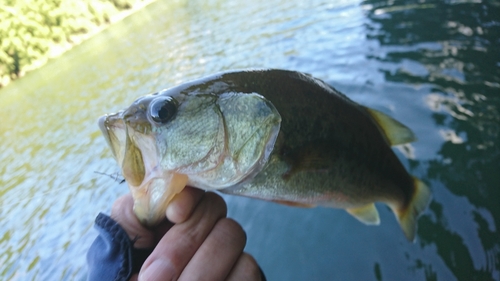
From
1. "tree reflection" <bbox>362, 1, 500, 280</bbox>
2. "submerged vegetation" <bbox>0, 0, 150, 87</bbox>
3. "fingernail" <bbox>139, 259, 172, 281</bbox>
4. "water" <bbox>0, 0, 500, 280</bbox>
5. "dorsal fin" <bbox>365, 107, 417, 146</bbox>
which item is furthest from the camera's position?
"submerged vegetation" <bbox>0, 0, 150, 87</bbox>

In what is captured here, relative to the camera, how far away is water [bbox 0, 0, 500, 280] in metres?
3.63

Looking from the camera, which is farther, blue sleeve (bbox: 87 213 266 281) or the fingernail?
blue sleeve (bbox: 87 213 266 281)

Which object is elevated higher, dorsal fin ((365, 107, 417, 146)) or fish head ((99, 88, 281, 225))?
fish head ((99, 88, 281, 225))

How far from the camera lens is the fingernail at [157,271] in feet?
4.64

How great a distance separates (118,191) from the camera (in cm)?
678

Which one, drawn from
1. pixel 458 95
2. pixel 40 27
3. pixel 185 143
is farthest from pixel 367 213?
pixel 40 27

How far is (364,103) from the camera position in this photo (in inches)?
240

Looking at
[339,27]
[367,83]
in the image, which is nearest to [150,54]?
[339,27]

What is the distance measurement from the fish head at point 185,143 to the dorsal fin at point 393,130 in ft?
2.95

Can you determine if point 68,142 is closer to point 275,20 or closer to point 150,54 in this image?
point 150,54

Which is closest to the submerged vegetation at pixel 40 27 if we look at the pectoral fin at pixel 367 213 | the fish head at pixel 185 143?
the fish head at pixel 185 143

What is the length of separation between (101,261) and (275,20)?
1392 cm

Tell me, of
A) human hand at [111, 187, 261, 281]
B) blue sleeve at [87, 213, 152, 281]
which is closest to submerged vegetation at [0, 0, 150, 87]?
blue sleeve at [87, 213, 152, 281]

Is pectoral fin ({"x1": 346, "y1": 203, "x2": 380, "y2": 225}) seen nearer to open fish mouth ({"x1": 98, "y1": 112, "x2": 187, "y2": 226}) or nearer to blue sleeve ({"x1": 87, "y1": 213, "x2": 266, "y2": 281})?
open fish mouth ({"x1": 98, "y1": 112, "x2": 187, "y2": 226})
